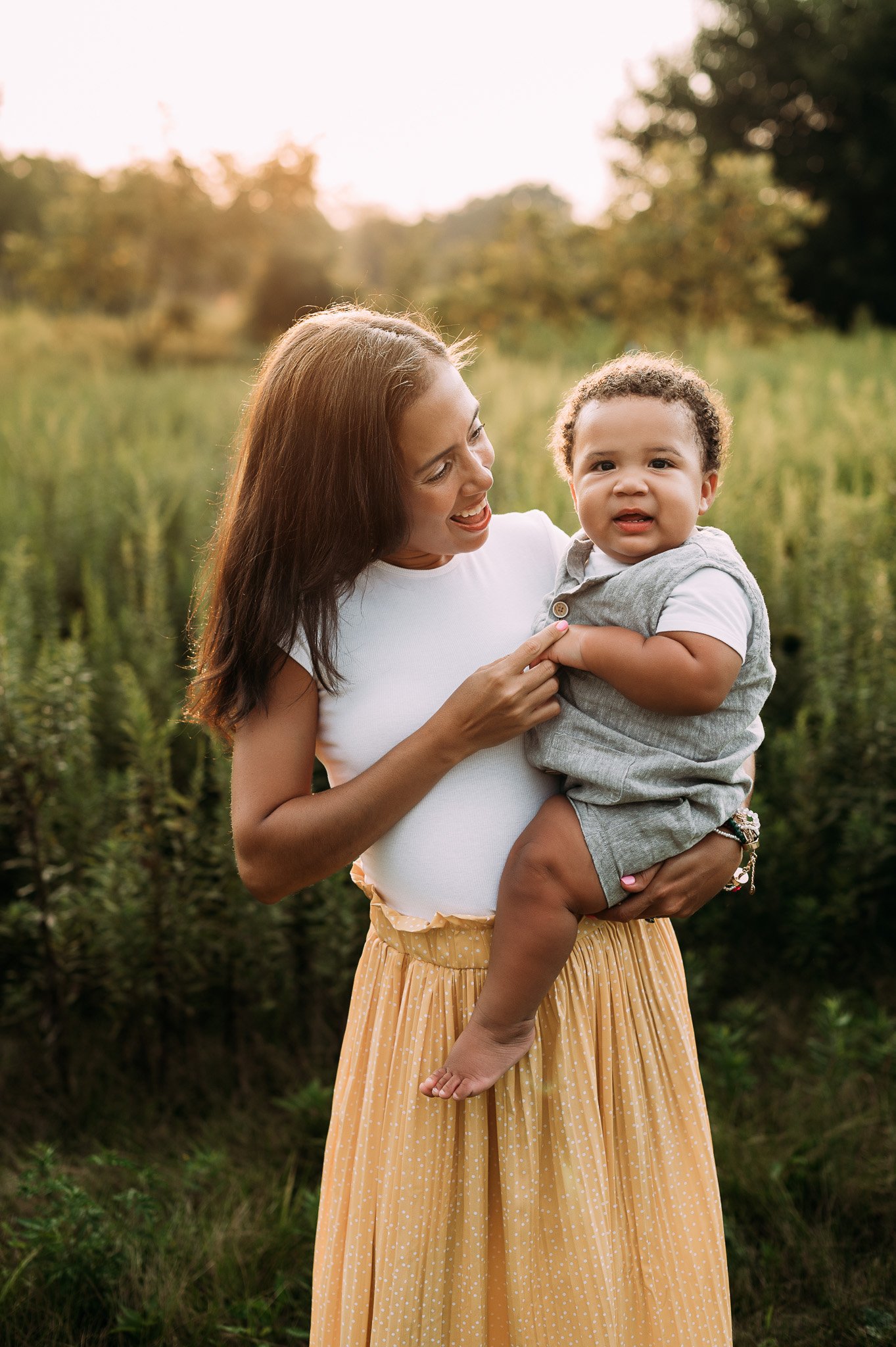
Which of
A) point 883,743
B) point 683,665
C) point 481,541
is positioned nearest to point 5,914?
point 481,541

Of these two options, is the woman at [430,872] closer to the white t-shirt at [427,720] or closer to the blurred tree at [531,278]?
the white t-shirt at [427,720]

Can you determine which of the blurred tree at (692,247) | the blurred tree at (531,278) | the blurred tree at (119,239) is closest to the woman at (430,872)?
the blurred tree at (692,247)

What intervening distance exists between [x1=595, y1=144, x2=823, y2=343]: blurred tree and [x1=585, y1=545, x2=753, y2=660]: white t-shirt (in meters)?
9.75

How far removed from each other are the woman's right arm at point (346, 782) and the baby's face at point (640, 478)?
17cm

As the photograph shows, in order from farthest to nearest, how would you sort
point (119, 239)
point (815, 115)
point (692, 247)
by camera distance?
point (815, 115), point (119, 239), point (692, 247)

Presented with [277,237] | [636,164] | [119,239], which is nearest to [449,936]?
[636,164]

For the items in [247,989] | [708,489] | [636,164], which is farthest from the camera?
[636,164]

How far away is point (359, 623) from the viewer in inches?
55.9

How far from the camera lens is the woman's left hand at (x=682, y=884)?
4.41 feet

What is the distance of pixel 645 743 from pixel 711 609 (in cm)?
20

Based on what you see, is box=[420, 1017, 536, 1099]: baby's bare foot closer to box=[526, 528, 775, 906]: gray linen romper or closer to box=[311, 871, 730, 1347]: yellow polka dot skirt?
box=[311, 871, 730, 1347]: yellow polka dot skirt

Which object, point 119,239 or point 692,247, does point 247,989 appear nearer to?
point 692,247

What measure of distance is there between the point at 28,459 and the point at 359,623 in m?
4.05

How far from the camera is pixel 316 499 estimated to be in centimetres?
137
